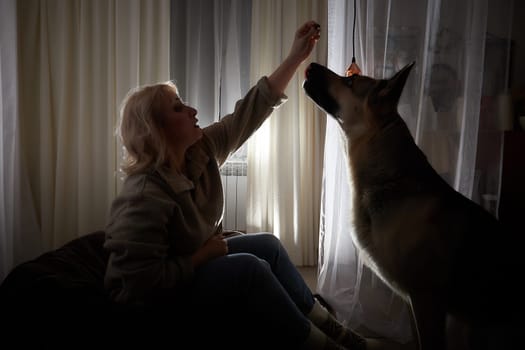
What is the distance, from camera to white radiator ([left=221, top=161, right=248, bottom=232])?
2.79 metres

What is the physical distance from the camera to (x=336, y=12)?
198cm

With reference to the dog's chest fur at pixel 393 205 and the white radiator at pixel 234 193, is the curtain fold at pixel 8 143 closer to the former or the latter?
the white radiator at pixel 234 193

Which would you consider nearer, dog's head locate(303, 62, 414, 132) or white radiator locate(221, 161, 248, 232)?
dog's head locate(303, 62, 414, 132)

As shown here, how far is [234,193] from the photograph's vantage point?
2799mm

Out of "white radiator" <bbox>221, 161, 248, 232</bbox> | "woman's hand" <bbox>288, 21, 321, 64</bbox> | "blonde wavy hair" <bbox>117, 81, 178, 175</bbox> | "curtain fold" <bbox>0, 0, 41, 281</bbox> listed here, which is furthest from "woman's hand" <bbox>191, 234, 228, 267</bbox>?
"white radiator" <bbox>221, 161, 248, 232</bbox>

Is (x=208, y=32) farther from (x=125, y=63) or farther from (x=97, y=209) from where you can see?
(x=97, y=209)

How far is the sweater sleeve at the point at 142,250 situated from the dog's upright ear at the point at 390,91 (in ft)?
2.36

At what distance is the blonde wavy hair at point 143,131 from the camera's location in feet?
4.25

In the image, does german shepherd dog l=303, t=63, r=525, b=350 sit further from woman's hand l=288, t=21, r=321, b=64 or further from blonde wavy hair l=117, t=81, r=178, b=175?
blonde wavy hair l=117, t=81, r=178, b=175

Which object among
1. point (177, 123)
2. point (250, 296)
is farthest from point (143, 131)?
point (250, 296)

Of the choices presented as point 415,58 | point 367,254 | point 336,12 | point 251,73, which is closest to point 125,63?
point 251,73

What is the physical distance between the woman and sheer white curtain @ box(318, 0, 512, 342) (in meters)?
0.37

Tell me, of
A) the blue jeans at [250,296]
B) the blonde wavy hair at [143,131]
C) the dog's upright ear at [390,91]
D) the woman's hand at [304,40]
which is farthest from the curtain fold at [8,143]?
the dog's upright ear at [390,91]

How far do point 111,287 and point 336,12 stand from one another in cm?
157
